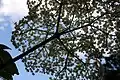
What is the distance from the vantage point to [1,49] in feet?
32.3

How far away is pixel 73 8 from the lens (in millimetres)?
17141

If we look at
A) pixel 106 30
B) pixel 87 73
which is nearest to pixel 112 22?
pixel 106 30

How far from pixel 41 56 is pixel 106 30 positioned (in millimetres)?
4201

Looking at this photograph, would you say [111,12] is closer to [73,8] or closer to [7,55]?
[73,8]

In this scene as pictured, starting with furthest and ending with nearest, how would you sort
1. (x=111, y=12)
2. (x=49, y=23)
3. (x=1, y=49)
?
(x=49, y=23) < (x=111, y=12) < (x=1, y=49)

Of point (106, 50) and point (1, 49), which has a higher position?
point (106, 50)

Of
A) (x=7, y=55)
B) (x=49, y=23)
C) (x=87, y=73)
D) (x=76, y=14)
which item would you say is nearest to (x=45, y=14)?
(x=49, y=23)

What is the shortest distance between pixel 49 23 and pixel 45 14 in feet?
2.28

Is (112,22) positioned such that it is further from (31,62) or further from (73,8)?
(31,62)

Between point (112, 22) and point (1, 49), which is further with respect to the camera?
point (112, 22)

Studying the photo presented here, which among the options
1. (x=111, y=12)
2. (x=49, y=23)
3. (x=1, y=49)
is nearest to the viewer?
(x=1, y=49)

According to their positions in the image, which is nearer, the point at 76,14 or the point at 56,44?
the point at 76,14

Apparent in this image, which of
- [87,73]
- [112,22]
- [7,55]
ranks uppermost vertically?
[112,22]

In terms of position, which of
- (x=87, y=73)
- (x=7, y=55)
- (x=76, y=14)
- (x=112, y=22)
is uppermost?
(x=76, y=14)
